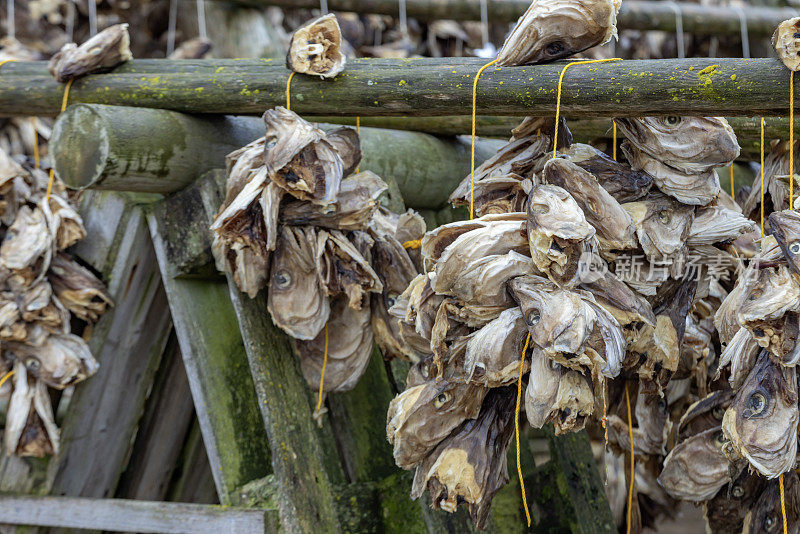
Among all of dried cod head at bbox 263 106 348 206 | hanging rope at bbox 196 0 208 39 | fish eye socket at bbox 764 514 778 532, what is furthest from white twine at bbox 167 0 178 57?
fish eye socket at bbox 764 514 778 532

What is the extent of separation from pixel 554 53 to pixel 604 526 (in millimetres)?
1285

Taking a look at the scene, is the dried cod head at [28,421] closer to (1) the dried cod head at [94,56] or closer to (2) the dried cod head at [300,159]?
(1) the dried cod head at [94,56]

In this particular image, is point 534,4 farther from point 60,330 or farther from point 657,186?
point 60,330

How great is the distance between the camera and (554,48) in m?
1.87

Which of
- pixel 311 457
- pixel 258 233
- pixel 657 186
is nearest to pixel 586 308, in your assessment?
pixel 657 186

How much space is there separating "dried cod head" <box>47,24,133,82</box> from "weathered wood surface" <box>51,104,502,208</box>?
0.32 meters

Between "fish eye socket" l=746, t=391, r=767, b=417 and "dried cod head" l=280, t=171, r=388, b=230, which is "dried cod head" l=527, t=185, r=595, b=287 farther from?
"dried cod head" l=280, t=171, r=388, b=230

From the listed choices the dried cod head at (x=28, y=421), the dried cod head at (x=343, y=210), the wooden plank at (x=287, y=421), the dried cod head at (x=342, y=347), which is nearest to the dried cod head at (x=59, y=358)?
the dried cod head at (x=28, y=421)

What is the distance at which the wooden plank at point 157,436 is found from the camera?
2.98 metres

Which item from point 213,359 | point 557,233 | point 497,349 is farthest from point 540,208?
point 213,359

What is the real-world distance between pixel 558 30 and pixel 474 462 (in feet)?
2.66

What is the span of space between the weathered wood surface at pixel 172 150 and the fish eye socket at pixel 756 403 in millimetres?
1190

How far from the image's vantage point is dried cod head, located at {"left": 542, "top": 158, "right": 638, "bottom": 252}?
5.66 ft

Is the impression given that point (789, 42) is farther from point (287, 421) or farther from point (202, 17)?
point (202, 17)
